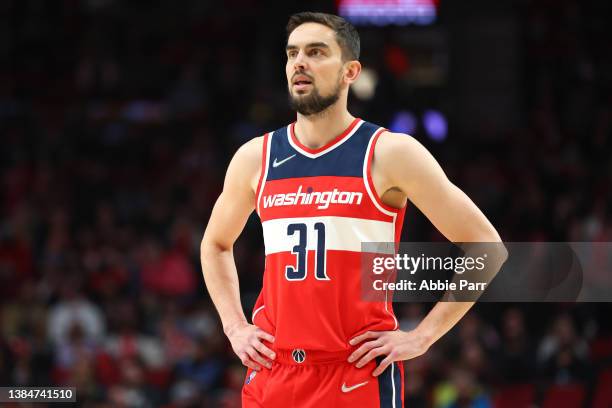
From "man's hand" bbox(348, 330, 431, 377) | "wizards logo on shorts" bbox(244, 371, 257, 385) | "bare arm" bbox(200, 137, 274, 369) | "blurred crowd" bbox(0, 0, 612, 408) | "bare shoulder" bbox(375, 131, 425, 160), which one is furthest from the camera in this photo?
"blurred crowd" bbox(0, 0, 612, 408)

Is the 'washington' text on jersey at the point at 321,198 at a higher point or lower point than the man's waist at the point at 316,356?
higher

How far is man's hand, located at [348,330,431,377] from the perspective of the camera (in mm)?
4480

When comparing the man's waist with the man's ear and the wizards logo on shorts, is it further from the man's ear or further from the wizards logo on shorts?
the man's ear

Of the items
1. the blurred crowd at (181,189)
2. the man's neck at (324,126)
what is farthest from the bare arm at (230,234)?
the blurred crowd at (181,189)

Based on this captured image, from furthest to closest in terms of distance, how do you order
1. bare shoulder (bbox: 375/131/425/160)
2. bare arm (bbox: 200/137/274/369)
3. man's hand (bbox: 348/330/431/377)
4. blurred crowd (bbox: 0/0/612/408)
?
blurred crowd (bbox: 0/0/612/408) → bare arm (bbox: 200/137/274/369) → bare shoulder (bbox: 375/131/425/160) → man's hand (bbox: 348/330/431/377)

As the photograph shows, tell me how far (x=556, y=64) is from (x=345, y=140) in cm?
1316

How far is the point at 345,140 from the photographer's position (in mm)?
4758

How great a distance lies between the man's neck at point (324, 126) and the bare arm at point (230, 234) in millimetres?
293

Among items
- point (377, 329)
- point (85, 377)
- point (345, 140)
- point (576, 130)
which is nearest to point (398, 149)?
point (345, 140)

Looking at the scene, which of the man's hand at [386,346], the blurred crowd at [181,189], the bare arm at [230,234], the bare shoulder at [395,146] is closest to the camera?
the man's hand at [386,346]

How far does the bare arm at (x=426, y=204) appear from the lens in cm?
457

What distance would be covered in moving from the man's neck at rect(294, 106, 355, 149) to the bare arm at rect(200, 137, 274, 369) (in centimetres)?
29

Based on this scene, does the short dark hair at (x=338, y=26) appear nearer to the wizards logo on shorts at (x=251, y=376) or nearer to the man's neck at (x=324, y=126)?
the man's neck at (x=324, y=126)

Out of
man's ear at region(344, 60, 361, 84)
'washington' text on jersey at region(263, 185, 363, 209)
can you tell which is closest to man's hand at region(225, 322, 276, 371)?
'washington' text on jersey at region(263, 185, 363, 209)
